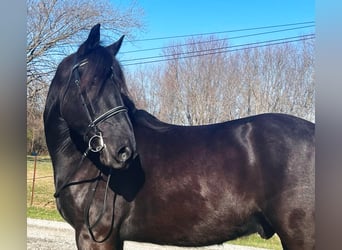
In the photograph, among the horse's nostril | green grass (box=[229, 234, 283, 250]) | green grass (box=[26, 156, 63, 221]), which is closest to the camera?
the horse's nostril

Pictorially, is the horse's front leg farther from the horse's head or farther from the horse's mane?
the horse's mane

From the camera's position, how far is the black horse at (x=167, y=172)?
55.2 inches

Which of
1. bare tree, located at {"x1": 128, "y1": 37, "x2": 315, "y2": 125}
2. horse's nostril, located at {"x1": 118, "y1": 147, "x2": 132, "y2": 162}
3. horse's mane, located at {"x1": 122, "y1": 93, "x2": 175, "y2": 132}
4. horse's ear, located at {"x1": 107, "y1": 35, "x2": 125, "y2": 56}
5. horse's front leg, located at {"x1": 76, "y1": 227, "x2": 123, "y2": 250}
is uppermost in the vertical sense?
horse's ear, located at {"x1": 107, "y1": 35, "x2": 125, "y2": 56}

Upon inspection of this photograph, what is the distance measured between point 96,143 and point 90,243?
0.38 meters

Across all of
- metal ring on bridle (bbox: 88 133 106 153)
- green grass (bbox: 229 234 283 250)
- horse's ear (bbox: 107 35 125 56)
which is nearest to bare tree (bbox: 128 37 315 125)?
horse's ear (bbox: 107 35 125 56)

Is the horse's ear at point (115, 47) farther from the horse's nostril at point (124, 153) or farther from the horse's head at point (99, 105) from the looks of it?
the horse's nostril at point (124, 153)

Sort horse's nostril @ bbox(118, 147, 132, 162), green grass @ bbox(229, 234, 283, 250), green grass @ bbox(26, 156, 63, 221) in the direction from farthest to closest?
green grass @ bbox(26, 156, 63, 221) < green grass @ bbox(229, 234, 283, 250) < horse's nostril @ bbox(118, 147, 132, 162)

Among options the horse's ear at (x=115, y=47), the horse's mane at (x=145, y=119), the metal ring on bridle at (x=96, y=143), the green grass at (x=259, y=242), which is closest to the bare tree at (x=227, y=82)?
the horse's mane at (x=145, y=119)

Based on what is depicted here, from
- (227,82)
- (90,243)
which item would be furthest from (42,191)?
(227,82)

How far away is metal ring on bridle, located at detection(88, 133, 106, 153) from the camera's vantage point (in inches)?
54.8

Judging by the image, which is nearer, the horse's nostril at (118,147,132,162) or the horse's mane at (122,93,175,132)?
the horse's nostril at (118,147,132,162)
